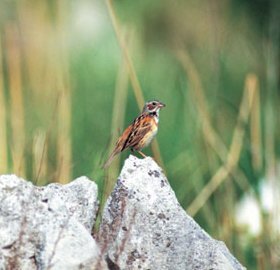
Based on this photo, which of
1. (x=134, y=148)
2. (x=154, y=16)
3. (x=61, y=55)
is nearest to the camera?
(x=134, y=148)

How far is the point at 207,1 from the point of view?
449cm

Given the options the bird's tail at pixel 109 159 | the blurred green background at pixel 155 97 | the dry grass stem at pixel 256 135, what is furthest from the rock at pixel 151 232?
the dry grass stem at pixel 256 135

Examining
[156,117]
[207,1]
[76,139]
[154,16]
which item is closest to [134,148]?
[156,117]

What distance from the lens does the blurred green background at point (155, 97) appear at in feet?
12.1

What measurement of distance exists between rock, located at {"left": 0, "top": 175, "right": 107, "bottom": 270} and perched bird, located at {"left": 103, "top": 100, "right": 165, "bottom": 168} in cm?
73

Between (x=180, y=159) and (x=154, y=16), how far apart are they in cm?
101

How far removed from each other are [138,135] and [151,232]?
771 mm

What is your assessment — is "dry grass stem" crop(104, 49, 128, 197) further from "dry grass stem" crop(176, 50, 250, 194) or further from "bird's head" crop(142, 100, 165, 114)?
"dry grass stem" crop(176, 50, 250, 194)

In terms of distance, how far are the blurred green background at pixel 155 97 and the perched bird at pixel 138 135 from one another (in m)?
0.18

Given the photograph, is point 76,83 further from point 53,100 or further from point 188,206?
point 188,206

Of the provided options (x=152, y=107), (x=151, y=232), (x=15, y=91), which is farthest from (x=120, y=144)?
(x=15, y=91)

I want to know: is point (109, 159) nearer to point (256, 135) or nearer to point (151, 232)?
point (151, 232)

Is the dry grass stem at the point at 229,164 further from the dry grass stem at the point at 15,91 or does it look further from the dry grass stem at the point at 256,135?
the dry grass stem at the point at 15,91

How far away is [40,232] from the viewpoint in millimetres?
2244
